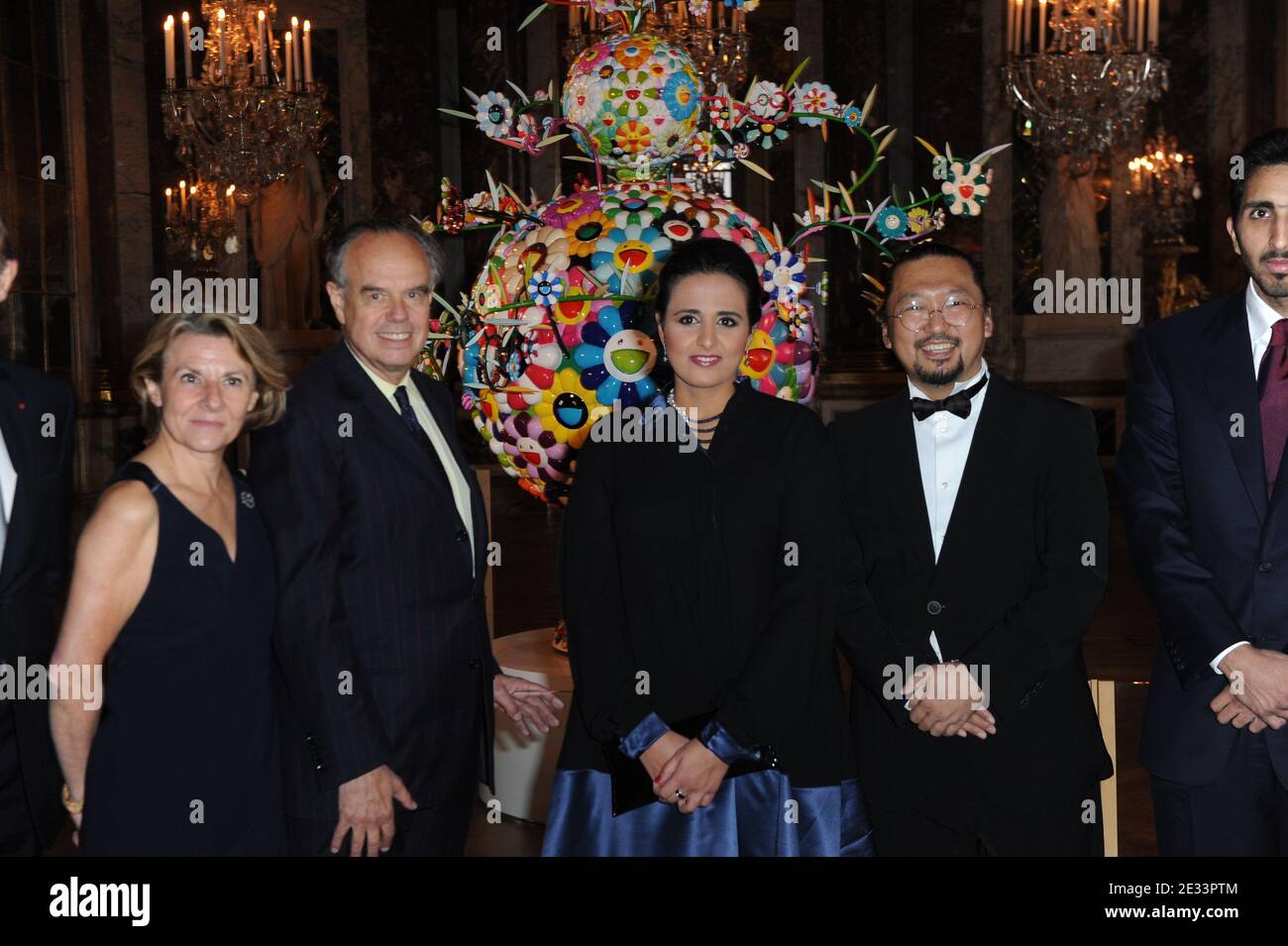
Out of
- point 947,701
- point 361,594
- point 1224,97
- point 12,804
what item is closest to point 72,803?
point 12,804

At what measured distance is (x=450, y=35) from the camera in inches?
491

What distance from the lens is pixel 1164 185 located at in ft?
39.5

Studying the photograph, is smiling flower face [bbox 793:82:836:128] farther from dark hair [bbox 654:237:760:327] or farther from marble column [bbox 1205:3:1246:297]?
marble column [bbox 1205:3:1246:297]

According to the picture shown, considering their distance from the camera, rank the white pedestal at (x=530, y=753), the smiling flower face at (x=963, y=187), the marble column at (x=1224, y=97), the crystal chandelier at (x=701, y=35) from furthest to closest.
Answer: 1. the marble column at (x=1224, y=97)
2. the crystal chandelier at (x=701, y=35)
3. the white pedestal at (x=530, y=753)
4. the smiling flower face at (x=963, y=187)

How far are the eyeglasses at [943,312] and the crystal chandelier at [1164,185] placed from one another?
1004 centimetres

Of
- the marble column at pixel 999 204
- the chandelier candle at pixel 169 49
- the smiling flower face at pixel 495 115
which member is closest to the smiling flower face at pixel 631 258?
the smiling flower face at pixel 495 115

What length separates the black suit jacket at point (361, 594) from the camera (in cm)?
264

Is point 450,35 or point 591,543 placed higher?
point 450,35

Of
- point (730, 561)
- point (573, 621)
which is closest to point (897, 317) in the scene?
point (730, 561)

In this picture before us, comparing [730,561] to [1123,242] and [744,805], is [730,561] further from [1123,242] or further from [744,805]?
[1123,242]

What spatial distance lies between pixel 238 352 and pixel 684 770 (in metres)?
1.17

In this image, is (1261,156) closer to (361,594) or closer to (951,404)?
(951,404)

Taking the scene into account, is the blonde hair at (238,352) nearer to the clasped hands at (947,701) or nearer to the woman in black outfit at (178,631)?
the woman in black outfit at (178,631)

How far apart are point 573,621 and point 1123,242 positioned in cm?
1054
